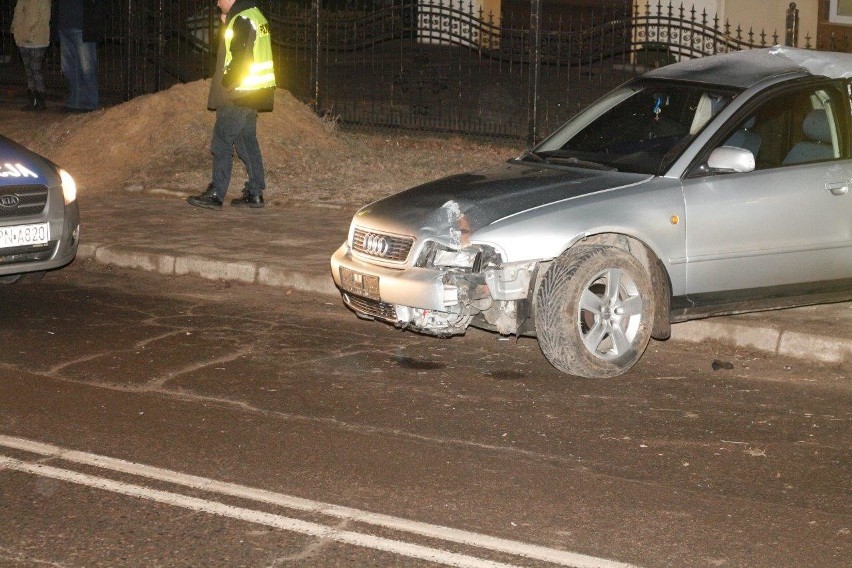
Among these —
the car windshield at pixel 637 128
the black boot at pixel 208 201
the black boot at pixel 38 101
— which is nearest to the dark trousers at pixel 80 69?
the black boot at pixel 38 101

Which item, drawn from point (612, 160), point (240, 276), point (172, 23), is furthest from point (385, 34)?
point (612, 160)

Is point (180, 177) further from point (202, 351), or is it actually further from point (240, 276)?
point (202, 351)

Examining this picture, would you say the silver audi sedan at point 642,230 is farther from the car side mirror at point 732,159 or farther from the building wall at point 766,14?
the building wall at point 766,14

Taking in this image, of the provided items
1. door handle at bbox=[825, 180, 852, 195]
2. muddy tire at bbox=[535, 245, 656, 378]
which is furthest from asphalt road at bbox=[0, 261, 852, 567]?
door handle at bbox=[825, 180, 852, 195]

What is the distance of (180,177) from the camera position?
13.6 m

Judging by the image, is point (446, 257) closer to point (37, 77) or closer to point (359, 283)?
point (359, 283)

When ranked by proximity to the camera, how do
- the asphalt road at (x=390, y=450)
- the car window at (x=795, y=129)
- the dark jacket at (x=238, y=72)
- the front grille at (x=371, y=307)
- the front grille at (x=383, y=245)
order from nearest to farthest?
the asphalt road at (x=390, y=450), the front grille at (x=383, y=245), the front grille at (x=371, y=307), the car window at (x=795, y=129), the dark jacket at (x=238, y=72)

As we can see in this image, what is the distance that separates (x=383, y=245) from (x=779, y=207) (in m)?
2.30

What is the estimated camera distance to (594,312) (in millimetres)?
7234

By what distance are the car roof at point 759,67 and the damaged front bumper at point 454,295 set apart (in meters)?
1.88

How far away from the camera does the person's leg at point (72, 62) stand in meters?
18.1

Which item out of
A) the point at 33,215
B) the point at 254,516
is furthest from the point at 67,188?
the point at 254,516

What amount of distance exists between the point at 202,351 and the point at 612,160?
8.96 ft

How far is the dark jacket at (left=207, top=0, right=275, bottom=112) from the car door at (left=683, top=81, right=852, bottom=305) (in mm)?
5260
